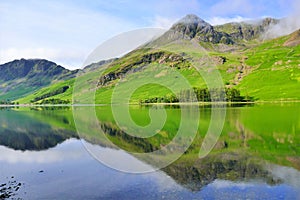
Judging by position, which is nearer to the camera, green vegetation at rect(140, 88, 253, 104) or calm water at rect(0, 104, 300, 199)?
calm water at rect(0, 104, 300, 199)

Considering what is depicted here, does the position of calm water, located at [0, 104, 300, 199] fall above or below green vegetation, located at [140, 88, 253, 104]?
below

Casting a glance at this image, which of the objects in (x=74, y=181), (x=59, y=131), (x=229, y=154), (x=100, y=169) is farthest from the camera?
(x=59, y=131)

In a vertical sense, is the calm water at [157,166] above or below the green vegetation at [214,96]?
below

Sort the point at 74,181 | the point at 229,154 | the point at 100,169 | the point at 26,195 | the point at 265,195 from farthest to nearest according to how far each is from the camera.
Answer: the point at 229,154 → the point at 100,169 → the point at 74,181 → the point at 26,195 → the point at 265,195

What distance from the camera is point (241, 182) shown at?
83.8ft

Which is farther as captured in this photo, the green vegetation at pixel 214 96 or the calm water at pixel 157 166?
the green vegetation at pixel 214 96

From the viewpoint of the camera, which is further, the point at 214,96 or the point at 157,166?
the point at 214,96

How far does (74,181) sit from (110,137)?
Result: 26.3 meters

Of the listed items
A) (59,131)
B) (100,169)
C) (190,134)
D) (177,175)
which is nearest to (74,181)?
(100,169)

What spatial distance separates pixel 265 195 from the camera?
72.5 feet

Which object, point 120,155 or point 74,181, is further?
point 120,155

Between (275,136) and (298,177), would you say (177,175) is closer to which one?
(298,177)

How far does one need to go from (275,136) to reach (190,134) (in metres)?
14.3

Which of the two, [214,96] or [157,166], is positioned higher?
[214,96]
